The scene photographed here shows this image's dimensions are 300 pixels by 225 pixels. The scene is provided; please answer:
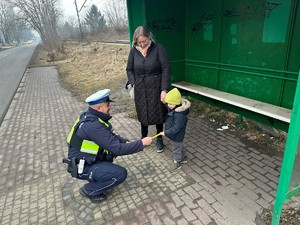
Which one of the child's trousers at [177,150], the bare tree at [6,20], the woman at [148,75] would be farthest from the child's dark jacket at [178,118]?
the bare tree at [6,20]

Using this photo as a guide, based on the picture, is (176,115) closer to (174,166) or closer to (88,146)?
(174,166)

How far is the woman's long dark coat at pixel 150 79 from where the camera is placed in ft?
11.4

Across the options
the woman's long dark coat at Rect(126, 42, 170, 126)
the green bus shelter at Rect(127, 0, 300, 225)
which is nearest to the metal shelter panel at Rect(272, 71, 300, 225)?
A: the green bus shelter at Rect(127, 0, 300, 225)

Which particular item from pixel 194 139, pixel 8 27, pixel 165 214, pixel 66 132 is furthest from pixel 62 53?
pixel 8 27

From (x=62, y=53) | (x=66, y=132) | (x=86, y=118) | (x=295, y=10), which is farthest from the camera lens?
(x=62, y=53)

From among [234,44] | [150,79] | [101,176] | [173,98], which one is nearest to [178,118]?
[173,98]

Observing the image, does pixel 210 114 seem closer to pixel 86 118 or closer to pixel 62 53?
pixel 86 118

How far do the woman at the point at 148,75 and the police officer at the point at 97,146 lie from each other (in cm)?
102

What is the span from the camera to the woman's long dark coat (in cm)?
348

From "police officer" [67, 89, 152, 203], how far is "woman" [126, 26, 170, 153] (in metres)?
1.02

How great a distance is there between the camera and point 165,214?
2.69 meters

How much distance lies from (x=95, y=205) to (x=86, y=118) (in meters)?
1.10

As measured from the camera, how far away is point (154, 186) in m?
3.16

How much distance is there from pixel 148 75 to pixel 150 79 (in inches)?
2.6
